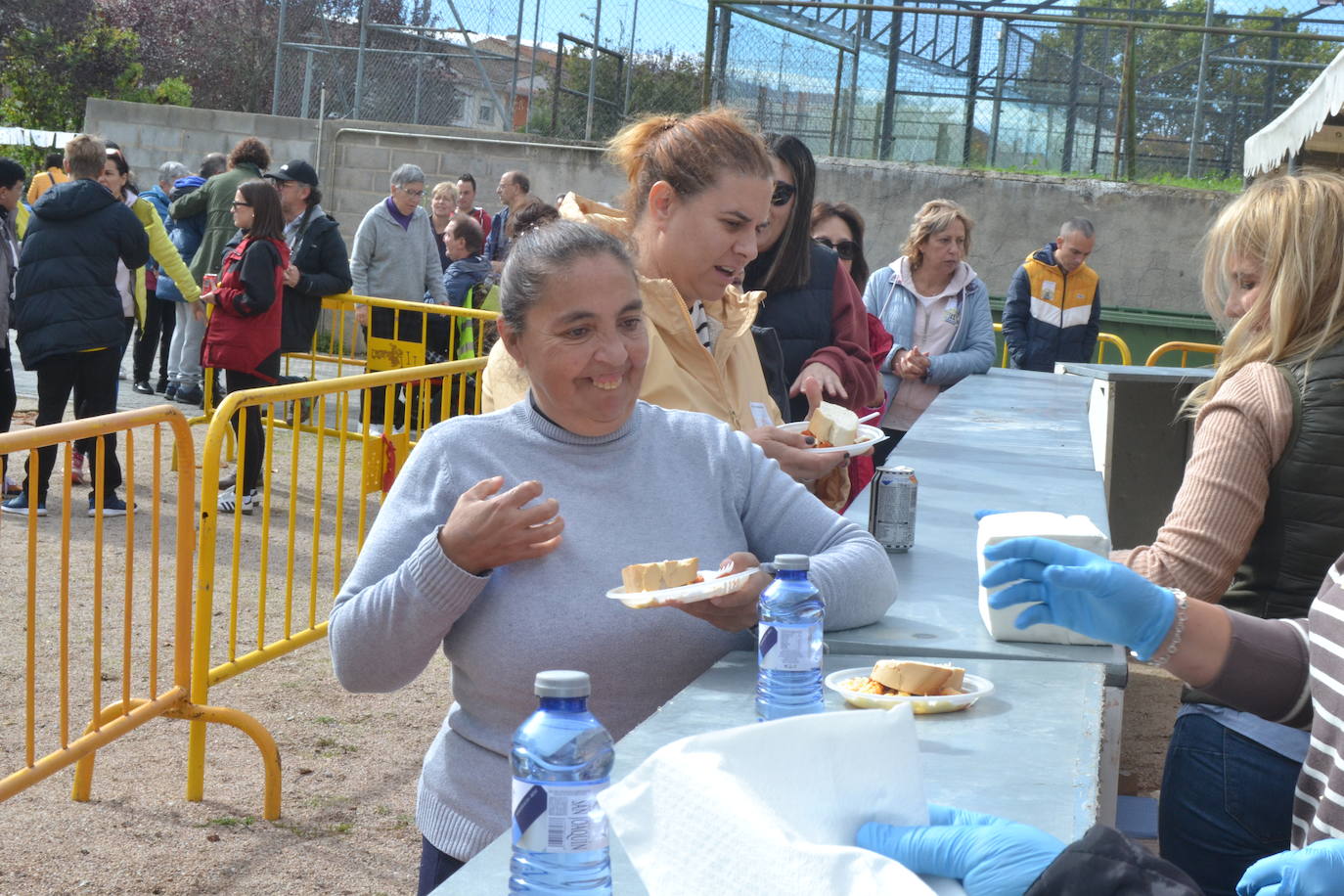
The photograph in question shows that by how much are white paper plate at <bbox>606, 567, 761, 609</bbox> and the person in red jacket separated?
6.23m

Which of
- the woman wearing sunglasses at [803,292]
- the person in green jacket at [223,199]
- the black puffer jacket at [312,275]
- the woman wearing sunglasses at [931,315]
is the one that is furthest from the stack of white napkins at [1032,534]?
the person in green jacket at [223,199]

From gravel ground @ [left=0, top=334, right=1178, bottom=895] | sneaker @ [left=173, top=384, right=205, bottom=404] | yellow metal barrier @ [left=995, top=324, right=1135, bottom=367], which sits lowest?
gravel ground @ [left=0, top=334, right=1178, bottom=895]

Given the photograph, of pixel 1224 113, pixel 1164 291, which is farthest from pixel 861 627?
pixel 1224 113

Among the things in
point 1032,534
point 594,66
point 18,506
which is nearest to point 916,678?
point 1032,534

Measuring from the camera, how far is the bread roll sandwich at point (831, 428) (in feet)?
11.5

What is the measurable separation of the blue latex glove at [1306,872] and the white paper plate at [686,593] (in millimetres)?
880

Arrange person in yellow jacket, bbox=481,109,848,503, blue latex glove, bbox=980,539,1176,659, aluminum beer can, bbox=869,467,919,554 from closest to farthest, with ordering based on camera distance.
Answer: blue latex glove, bbox=980,539,1176,659 < person in yellow jacket, bbox=481,109,848,503 < aluminum beer can, bbox=869,467,919,554

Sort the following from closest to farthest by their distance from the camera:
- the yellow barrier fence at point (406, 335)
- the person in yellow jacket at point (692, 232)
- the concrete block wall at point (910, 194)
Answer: the person in yellow jacket at point (692, 232), the yellow barrier fence at point (406, 335), the concrete block wall at point (910, 194)

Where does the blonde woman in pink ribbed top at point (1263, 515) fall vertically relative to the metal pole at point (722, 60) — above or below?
below

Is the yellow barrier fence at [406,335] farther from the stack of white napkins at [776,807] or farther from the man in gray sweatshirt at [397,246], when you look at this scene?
the stack of white napkins at [776,807]

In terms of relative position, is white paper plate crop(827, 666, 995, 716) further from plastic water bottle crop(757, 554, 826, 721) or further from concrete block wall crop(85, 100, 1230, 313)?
concrete block wall crop(85, 100, 1230, 313)

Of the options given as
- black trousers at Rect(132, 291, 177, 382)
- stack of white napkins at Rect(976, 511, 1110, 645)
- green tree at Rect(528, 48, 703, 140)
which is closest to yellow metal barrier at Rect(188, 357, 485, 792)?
black trousers at Rect(132, 291, 177, 382)

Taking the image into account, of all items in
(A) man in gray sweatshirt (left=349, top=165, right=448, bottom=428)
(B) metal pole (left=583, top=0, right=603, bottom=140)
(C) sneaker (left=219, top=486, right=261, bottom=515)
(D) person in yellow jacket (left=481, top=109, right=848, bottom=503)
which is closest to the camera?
(D) person in yellow jacket (left=481, top=109, right=848, bottom=503)

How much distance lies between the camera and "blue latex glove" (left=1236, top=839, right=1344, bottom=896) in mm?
1520
